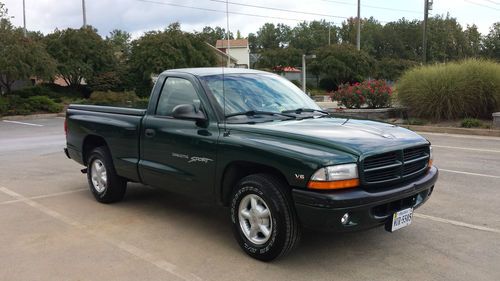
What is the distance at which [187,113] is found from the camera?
4.91 metres

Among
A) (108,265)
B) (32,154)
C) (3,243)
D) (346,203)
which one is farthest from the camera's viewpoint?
(32,154)

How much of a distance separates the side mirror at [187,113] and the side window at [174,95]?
0.29 meters

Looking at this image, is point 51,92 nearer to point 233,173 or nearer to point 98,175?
point 98,175

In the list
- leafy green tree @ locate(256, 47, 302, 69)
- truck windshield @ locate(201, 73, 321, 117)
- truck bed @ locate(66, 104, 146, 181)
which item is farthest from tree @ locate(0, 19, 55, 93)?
leafy green tree @ locate(256, 47, 302, 69)

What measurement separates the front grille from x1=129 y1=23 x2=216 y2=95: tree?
3268 centimetres

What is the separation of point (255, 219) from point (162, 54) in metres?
33.7

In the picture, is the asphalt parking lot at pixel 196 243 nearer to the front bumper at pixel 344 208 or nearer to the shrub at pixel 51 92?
the front bumper at pixel 344 208

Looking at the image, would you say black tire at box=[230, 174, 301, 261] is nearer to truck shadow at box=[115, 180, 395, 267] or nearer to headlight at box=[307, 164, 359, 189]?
truck shadow at box=[115, 180, 395, 267]

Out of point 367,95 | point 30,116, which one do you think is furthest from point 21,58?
point 367,95

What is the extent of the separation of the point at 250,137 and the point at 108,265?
5.59 ft

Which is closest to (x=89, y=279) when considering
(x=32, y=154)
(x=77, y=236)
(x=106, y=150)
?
(x=77, y=236)

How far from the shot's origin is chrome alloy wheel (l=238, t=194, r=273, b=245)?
4324 millimetres

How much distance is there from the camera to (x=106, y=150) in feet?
21.3

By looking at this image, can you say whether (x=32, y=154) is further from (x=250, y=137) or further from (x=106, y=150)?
(x=250, y=137)
